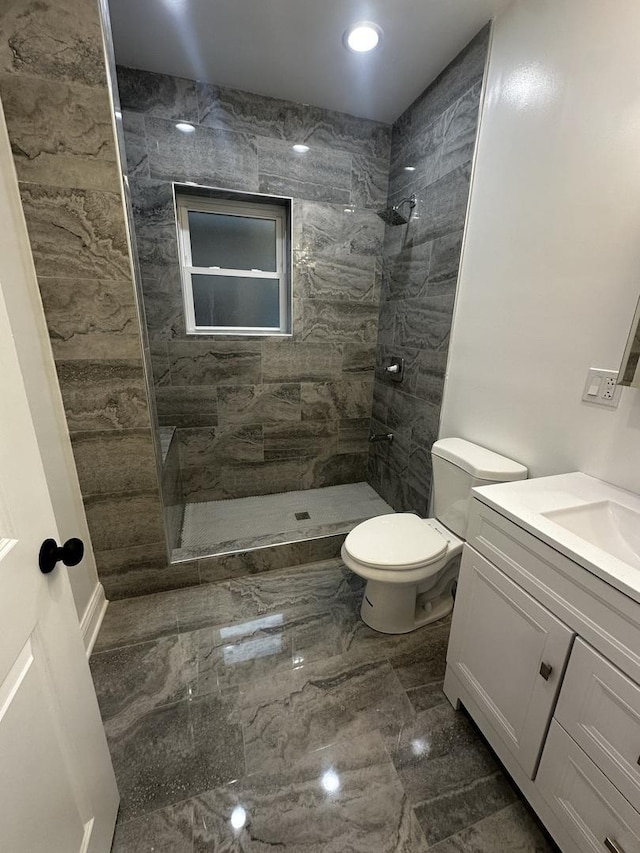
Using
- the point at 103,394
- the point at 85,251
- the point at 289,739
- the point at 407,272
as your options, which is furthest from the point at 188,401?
the point at 289,739

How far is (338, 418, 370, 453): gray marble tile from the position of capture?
106 inches

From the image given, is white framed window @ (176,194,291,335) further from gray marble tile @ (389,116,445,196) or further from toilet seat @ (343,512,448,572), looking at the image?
toilet seat @ (343,512,448,572)

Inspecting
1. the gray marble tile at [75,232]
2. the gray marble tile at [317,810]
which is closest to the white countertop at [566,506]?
the gray marble tile at [317,810]

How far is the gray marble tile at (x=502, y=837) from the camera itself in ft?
3.04

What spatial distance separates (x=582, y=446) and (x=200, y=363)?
2071 mm

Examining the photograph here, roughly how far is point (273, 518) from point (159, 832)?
1453 mm

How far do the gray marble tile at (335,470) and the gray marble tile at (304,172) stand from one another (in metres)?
1.78

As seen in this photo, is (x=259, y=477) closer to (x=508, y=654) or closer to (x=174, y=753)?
(x=174, y=753)

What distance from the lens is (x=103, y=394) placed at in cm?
144

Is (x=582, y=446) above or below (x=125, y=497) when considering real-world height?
above

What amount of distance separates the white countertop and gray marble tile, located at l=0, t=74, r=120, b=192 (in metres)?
1.72

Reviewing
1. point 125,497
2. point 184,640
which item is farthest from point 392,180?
point 184,640

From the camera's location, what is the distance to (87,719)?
79cm

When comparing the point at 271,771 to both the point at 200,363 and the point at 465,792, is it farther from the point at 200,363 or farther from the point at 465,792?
the point at 200,363
